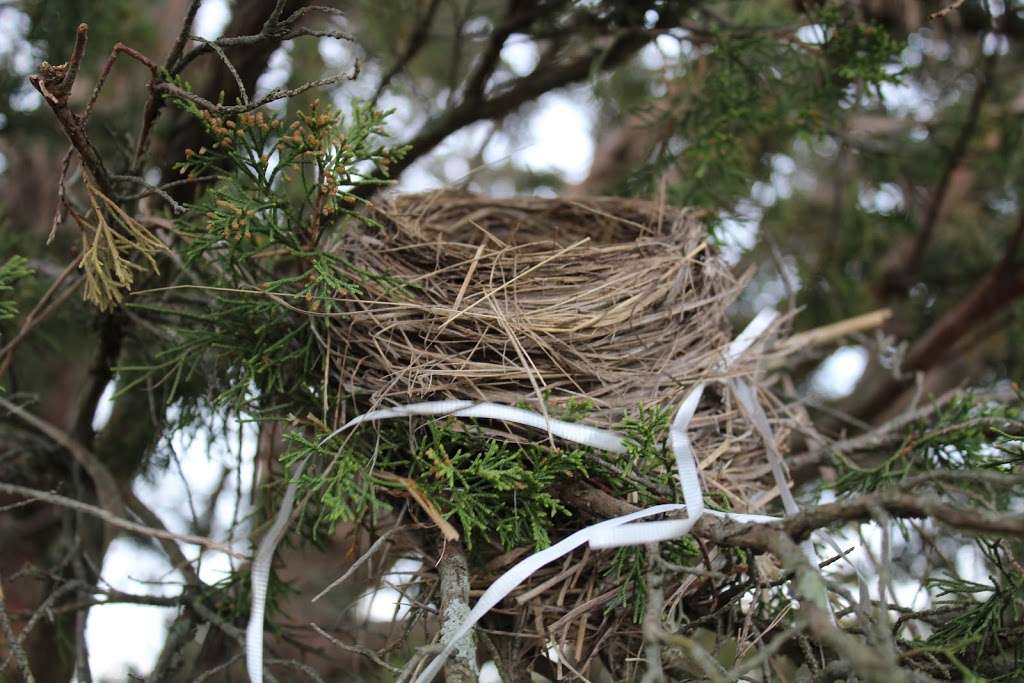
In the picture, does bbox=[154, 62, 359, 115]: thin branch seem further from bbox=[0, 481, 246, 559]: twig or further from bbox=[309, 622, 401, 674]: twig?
bbox=[309, 622, 401, 674]: twig

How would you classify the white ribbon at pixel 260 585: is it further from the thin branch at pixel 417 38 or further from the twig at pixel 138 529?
the thin branch at pixel 417 38

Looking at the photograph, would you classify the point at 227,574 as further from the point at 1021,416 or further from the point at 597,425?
the point at 1021,416

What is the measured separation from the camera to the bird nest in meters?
1.74

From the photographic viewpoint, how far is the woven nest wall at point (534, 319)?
1.77 meters

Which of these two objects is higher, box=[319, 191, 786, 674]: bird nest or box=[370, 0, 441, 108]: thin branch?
box=[370, 0, 441, 108]: thin branch

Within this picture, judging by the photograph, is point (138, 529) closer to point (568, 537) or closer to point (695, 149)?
point (568, 537)

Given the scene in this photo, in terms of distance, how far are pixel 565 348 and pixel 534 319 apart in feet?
0.28

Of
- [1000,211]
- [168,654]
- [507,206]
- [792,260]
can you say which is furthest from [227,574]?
[1000,211]

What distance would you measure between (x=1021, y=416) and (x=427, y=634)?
1425mm

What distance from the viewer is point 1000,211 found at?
13.7ft

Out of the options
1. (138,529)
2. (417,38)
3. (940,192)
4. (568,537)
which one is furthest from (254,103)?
(940,192)

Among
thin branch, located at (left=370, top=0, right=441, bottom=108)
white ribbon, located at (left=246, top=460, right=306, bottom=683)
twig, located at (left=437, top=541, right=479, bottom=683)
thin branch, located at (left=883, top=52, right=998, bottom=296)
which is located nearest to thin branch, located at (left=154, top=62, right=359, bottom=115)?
white ribbon, located at (left=246, top=460, right=306, bottom=683)

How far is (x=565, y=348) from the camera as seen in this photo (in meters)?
1.82

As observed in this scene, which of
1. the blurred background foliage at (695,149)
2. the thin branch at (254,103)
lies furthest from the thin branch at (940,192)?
the thin branch at (254,103)
